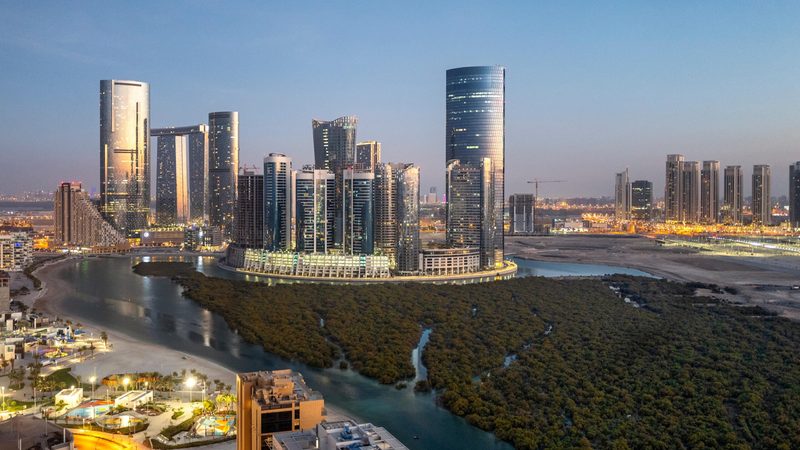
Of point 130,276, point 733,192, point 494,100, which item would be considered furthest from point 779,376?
point 733,192

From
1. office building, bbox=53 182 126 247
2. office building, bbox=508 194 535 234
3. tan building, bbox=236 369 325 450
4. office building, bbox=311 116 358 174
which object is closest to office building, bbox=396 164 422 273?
office building, bbox=311 116 358 174

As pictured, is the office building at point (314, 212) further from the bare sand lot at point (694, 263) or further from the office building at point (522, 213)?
the office building at point (522, 213)

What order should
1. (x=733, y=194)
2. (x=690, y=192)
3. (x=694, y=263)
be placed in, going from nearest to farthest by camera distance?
(x=694, y=263) < (x=733, y=194) < (x=690, y=192)

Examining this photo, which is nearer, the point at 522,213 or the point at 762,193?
the point at 522,213

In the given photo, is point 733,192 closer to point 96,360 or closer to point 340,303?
point 340,303

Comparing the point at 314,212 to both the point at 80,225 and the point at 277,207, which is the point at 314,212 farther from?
the point at 80,225

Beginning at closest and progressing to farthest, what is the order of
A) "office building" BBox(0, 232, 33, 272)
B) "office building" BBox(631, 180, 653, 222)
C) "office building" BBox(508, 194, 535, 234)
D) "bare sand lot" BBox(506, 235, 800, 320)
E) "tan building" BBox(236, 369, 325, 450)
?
"tan building" BBox(236, 369, 325, 450) → "bare sand lot" BBox(506, 235, 800, 320) → "office building" BBox(0, 232, 33, 272) → "office building" BBox(508, 194, 535, 234) → "office building" BBox(631, 180, 653, 222)

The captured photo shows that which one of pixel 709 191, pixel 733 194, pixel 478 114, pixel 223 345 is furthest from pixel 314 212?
pixel 733 194

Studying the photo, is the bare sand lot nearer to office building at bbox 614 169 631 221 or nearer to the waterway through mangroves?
the waterway through mangroves
